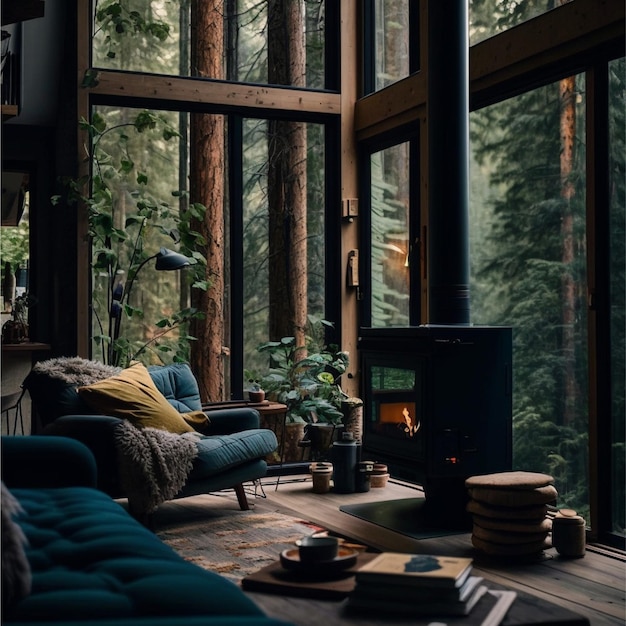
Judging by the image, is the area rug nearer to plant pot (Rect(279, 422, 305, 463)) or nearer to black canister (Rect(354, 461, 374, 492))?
black canister (Rect(354, 461, 374, 492))

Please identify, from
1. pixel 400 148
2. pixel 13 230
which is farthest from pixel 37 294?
pixel 400 148

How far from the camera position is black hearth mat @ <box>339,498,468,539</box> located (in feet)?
13.6

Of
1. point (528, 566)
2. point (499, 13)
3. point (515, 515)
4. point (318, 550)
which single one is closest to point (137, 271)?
point (499, 13)

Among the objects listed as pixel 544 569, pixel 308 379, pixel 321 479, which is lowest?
pixel 544 569

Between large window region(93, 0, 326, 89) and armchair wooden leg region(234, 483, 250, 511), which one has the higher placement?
large window region(93, 0, 326, 89)

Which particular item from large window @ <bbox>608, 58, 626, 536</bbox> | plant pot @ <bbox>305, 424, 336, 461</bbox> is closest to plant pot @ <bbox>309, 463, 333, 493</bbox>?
plant pot @ <bbox>305, 424, 336, 461</bbox>

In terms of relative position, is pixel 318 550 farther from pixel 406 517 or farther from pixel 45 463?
pixel 406 517

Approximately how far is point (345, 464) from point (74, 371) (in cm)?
169

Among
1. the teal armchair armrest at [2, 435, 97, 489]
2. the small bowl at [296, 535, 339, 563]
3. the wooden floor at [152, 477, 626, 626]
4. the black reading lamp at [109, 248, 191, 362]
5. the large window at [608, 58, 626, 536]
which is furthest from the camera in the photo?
the black reading lamp at [109, 248, 191, 362]

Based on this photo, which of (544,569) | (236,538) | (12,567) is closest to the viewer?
(12,567)

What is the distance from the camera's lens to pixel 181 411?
192 inches

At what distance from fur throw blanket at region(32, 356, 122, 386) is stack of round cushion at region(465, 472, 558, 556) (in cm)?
202

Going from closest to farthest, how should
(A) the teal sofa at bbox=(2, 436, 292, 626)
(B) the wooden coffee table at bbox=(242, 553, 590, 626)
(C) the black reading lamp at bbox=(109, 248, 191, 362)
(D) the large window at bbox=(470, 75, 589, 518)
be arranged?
(A) the teal sofa at bbox=(2, 436, 292, 626) → (B) the wooden coffee table at bbox=(242, 553, 590, 626) → (D) the large window at bbox=(470, 75, 589, 518) → (C) the black reading lamp at bbox=(109, 248, 191, 362)

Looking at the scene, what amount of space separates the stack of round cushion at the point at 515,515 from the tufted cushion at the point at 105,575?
1.86m
